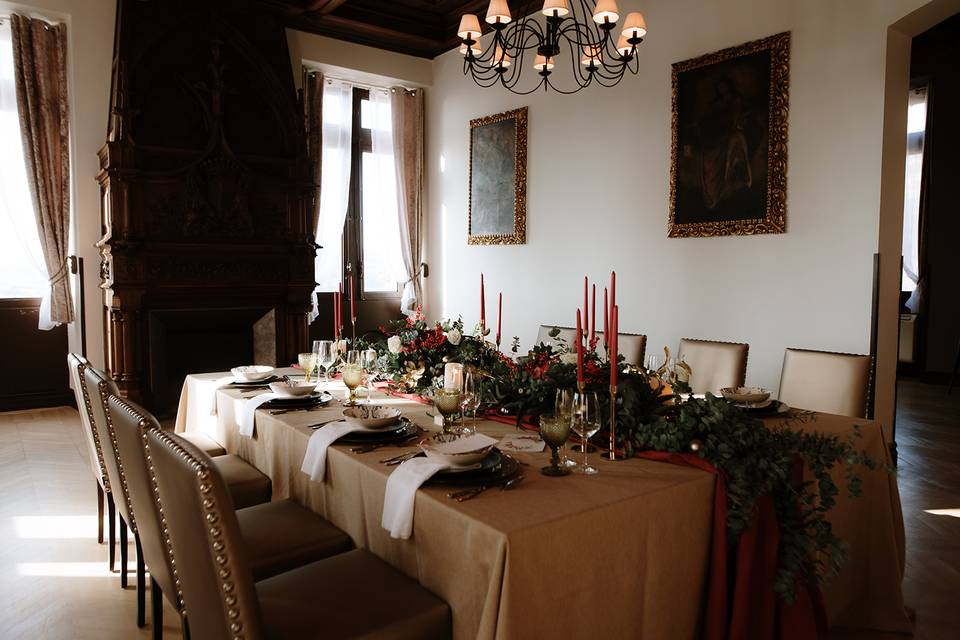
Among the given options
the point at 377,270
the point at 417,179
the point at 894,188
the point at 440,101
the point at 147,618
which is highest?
the point at 440,101

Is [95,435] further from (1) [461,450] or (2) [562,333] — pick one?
(2) [562,333]

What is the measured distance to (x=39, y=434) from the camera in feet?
16.6

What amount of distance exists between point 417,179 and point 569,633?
621 centimetres

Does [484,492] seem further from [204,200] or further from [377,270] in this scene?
[377,270]

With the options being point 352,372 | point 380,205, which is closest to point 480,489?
point 352,372

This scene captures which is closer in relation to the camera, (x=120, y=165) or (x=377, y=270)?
(x=120, y=165)

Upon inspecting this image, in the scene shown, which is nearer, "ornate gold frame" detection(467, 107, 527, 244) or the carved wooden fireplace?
the carved wooden fireplace

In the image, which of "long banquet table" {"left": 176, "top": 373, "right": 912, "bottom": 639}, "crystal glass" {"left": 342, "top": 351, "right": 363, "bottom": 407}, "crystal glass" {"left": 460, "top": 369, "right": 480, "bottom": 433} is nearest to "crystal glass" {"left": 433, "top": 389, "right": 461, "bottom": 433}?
"crystal glass" {"left": 460, "top": 369, "right": 480, "bottom": 433}

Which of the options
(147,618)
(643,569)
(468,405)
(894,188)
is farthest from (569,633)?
(894,188)

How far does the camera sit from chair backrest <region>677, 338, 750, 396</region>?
3404 mm

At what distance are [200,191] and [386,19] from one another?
250 cm

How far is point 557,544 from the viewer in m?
1.47

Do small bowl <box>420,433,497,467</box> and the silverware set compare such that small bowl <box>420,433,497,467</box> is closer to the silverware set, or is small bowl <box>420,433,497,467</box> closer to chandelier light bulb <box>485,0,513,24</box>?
the silverware set

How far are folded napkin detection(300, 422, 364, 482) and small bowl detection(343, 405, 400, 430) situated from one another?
20 millimetres
